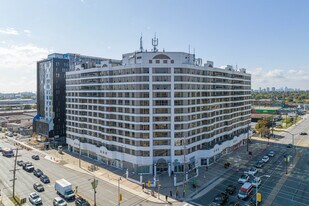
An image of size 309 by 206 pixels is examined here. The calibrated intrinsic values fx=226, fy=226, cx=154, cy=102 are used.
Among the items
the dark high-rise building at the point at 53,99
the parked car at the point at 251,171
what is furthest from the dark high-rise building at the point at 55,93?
the parked car at the point at 251,171

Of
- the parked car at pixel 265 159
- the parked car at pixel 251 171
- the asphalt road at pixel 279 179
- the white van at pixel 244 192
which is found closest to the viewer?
the white van at pixel 244 192

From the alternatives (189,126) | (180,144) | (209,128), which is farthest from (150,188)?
(209,128)

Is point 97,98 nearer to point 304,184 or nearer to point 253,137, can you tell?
point 304,184

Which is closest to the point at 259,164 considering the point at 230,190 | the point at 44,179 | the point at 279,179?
the point at 279,179

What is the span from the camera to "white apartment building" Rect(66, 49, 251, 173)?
69.3 meters

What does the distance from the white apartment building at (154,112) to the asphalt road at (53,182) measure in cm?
1228

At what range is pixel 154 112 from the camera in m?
69.7

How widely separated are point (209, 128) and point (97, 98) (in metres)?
42.0

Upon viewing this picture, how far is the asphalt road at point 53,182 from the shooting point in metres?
54.0

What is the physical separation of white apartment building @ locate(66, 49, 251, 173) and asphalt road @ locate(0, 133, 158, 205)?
12275 millimetres

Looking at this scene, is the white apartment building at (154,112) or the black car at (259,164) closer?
the white apartment building at (154,112)

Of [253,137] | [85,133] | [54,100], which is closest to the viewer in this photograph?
[85,133]

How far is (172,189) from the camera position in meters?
59.2

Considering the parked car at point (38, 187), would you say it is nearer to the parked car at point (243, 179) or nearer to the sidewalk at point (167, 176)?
the sidewalk at point (167, 176)
